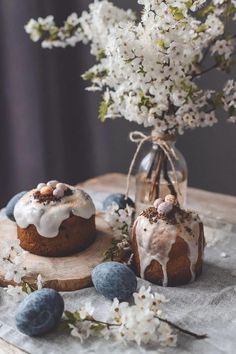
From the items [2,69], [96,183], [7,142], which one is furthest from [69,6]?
[96,183]

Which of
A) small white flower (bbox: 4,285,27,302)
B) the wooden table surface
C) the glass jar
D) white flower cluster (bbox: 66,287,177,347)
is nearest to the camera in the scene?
white flower cluster (bbox: 66,287,177,347)

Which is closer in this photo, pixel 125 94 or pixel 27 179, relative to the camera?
pixel 125 94

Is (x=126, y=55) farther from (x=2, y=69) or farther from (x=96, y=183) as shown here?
(x=2, y=69)

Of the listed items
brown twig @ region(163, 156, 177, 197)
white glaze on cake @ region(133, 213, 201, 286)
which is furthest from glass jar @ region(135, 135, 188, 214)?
white glaze on cake @ region(133, 213, 201, 286)

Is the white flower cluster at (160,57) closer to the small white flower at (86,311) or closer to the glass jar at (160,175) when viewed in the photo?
the glass jar at (160,175)

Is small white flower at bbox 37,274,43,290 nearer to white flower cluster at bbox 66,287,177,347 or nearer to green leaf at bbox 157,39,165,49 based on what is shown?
white flower cluster at bbox 66,287,177,347

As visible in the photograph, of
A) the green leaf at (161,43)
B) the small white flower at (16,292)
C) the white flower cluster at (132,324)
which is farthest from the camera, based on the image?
the green leaf at (161,43)

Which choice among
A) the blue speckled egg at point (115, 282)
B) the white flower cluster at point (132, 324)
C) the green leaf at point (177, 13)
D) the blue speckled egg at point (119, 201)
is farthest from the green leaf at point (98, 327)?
the green leaf at point (177, 13)
